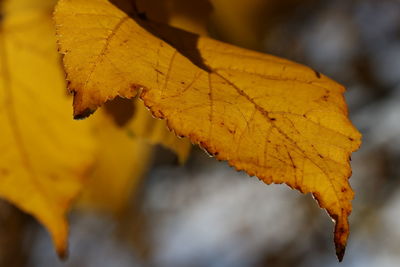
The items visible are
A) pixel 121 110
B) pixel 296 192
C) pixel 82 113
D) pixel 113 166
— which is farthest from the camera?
pixel 296 192

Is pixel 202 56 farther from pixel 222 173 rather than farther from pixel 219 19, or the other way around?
pixel 222 173

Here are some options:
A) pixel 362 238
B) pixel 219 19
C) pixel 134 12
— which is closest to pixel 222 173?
pixel 362 238

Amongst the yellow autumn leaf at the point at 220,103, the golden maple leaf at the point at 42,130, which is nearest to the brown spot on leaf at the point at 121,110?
the golden maple leaf at the point at 42,130

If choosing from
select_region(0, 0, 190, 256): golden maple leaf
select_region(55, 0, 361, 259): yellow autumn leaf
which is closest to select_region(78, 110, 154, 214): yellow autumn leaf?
select_region(0, 0, 190, 256): golden maple leaf

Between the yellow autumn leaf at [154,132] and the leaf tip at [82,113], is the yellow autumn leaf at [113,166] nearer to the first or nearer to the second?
the yellow autumn leaf at [154,132]

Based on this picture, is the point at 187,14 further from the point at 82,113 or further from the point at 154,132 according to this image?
the point at 82,113

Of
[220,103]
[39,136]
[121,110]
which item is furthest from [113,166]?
[220,103]
